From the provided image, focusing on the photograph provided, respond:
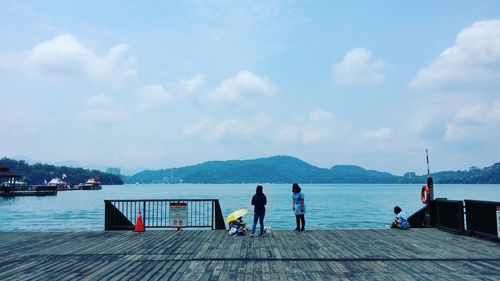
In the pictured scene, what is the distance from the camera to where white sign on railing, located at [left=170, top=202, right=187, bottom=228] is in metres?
17.5

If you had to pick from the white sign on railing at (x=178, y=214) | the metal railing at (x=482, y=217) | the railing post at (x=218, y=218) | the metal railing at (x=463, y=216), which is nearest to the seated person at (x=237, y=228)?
the railing post at (x=218, y=218)

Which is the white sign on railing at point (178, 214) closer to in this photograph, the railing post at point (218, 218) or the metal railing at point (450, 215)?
the railing post at point (218, 218)

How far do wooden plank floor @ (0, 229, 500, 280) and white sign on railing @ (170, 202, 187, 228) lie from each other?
3.53ft

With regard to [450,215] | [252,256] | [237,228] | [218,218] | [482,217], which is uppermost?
[482,217]

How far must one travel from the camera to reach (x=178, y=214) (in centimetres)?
1753

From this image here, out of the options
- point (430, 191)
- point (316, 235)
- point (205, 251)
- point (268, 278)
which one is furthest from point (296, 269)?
A: point (430, 191)

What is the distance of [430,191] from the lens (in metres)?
17.3

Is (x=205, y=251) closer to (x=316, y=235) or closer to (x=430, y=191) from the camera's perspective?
(x=316, y=235)

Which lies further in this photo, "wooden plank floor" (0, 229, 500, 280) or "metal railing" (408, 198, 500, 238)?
"metal railing" (408, 198, 500, 238)

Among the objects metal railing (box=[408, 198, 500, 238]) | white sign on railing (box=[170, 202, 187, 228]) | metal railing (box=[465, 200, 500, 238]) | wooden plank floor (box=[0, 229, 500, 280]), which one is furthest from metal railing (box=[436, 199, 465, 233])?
white sign on railing (box=[170, 202, 187, 228])

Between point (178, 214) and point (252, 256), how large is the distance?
6.88 meters

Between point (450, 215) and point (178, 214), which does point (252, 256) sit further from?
point (450, 215)

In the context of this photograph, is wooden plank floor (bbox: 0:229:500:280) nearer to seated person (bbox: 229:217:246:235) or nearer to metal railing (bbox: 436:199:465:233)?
seated person (bbox: 229:217:246:235)

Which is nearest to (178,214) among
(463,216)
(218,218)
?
(218,218)
